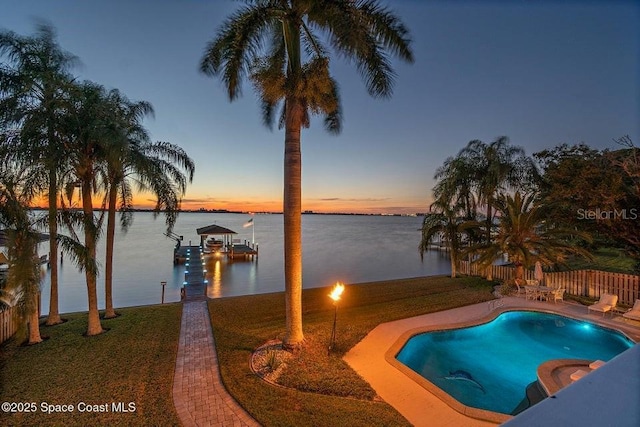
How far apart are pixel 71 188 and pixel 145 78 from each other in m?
6.55

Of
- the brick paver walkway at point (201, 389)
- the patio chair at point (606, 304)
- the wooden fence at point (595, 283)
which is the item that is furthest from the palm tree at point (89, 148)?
the wooden fence at point (595, 283)

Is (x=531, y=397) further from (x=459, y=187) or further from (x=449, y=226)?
(x=459, y=187)

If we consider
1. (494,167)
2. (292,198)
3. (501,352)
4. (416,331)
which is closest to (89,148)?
(292,198)

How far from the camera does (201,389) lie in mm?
5613

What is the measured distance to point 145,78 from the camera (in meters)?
12.6

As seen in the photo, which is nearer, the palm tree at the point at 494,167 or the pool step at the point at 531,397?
the pool step at the point at 531,397

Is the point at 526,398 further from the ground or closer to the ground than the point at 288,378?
closer to the ground

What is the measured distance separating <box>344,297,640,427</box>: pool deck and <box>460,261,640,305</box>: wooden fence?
168 cm

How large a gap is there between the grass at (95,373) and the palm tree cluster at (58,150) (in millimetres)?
721

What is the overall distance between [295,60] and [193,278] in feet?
53.4

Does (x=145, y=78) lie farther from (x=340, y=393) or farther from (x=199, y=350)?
(x=340, y=393)

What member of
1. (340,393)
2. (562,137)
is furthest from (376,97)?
(562,137)

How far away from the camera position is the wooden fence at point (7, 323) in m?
7.55

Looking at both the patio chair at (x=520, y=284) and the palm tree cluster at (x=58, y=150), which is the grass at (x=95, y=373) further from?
the patio chair at (x=520, y=284)
